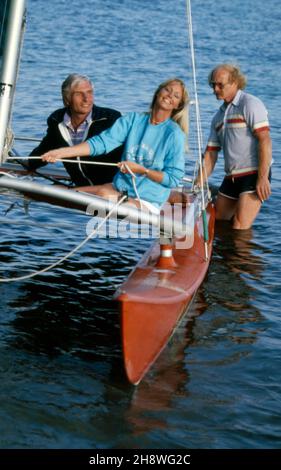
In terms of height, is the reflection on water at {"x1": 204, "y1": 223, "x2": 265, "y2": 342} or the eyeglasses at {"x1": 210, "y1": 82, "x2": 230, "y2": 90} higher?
the eyeglasses at {"x1": 210, "y1": 82, "x2": 230, "y2": 90}

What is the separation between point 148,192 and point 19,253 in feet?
8.22

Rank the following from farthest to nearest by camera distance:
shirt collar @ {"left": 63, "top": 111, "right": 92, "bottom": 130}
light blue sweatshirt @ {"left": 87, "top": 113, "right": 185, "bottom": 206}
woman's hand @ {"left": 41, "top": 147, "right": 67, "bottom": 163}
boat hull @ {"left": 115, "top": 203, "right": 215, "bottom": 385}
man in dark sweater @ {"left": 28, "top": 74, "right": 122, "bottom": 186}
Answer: shirt collar @ {"left": 63, "top": 111, "right": 92, "bottom": 130} < man in dark sweater @ {"left": 28, "top": 74, "right": 122, "bottom": 186} < light blue sweatshirt @ {"left": 87, "top": 113, "right": 185, "bottom": 206} < woman's hand @ {"left": 41, "top": 147, "right": 67, "bottom": 163} < boat hull @ {"left": 115, "top": 203, "right": 215, "bottom": 385}

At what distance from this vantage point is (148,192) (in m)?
6.79

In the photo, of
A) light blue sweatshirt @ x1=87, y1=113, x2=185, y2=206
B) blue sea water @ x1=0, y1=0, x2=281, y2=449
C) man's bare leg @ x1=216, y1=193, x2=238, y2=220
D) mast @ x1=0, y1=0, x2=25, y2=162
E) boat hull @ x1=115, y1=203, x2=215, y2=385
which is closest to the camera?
blue sea water @ x1=0, y1=0, x2=281, y2=449

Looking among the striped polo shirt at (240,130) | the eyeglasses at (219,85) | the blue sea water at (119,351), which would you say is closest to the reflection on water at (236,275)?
the blue sea water at (119,351)

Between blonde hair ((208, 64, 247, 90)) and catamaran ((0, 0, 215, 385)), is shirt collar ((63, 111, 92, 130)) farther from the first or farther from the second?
blonde hair ((208, 64, 247, 90))

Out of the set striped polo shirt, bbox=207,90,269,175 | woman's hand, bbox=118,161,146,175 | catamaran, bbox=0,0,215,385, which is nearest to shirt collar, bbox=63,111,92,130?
catamaran, bbox=0,0,215,385

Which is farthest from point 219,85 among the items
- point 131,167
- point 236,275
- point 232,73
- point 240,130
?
point 131,167

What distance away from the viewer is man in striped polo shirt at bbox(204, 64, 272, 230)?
859 cm

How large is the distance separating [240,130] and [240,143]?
0.48 feet

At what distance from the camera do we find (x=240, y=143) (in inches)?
352

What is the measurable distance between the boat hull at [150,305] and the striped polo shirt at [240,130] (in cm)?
251

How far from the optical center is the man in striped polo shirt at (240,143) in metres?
8.59

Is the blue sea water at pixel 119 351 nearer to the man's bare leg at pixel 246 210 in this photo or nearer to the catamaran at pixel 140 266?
the man's bare leg at pixel 246 210
